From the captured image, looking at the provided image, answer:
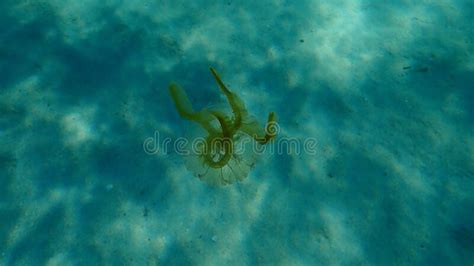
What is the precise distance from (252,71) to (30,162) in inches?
96.9

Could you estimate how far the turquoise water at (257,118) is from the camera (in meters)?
2.89

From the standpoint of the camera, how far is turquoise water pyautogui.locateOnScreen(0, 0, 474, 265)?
2.89 meters

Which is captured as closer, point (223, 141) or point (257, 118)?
point (223, 141)

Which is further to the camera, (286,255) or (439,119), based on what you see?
(439,119)

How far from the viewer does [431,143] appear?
3.22 metres

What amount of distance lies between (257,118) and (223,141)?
0.64 m

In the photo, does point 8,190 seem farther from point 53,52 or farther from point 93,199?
point 53,52

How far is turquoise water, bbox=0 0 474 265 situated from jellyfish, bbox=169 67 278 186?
11cm

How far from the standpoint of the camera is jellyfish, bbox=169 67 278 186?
2.82 metres

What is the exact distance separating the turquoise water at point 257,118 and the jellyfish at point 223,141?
108mm

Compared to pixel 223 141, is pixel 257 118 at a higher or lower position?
lower

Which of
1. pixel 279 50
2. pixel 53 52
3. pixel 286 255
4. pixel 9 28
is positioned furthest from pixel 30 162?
pixel 279 50

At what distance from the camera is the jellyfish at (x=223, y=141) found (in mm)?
2816

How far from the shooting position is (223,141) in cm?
297
